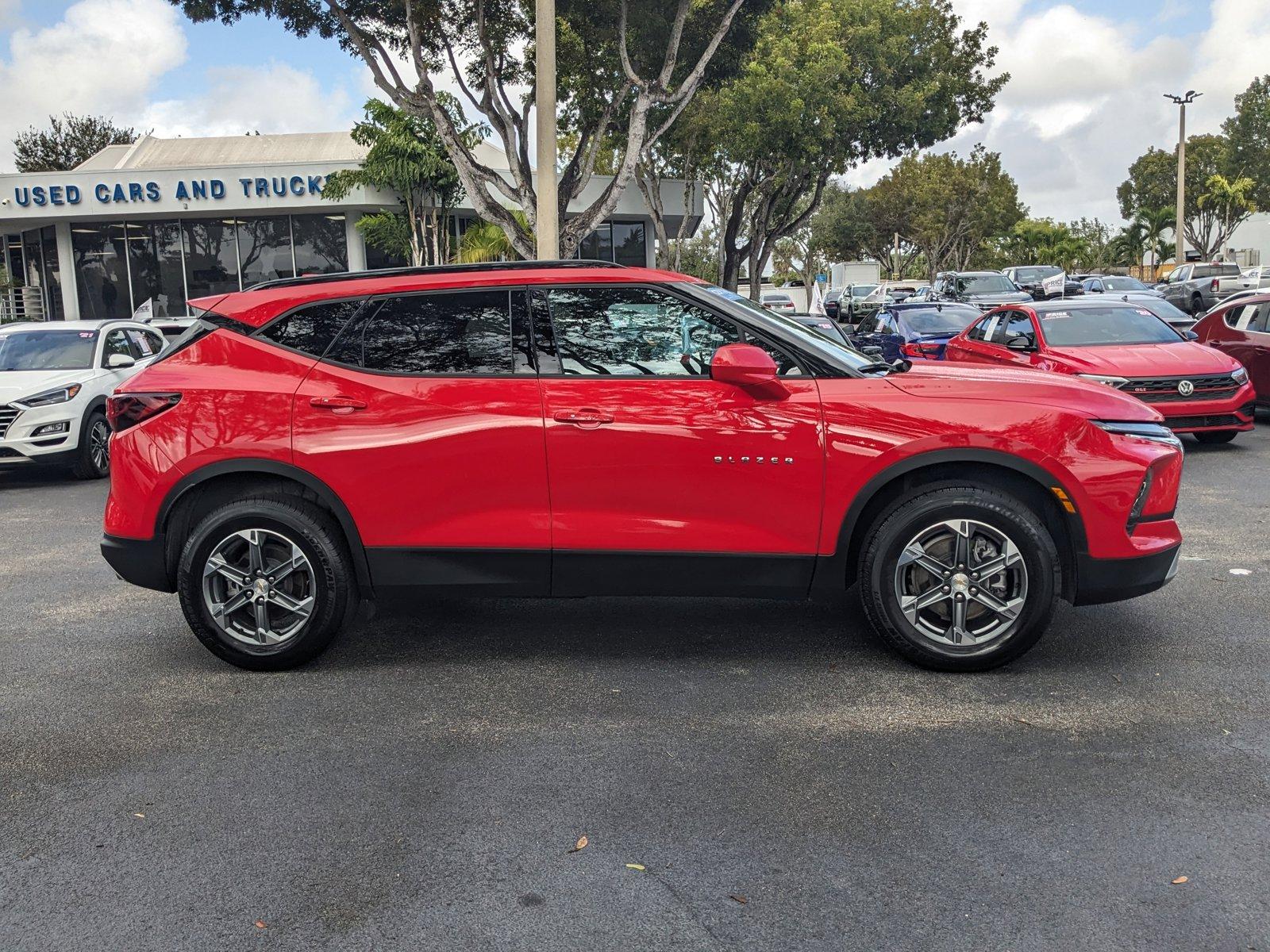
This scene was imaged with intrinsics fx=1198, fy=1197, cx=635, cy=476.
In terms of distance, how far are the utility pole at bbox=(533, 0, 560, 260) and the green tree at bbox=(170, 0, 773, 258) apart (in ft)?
12.1

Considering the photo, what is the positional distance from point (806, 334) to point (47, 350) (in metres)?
10.1

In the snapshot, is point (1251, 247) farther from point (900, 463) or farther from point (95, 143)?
point (900, 463)

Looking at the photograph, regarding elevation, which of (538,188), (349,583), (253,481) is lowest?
(349,583)

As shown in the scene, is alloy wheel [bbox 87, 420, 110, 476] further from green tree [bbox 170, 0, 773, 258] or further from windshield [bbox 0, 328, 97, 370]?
green tree [bbox 170, 0, 773, 258]

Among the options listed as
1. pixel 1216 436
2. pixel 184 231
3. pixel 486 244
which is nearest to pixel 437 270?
pixel 1216 436

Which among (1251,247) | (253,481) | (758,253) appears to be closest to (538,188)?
(253,481)

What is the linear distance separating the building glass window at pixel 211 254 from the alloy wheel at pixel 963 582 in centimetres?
2900

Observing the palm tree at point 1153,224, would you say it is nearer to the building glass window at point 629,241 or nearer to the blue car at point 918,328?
the building glass window at point 629,241

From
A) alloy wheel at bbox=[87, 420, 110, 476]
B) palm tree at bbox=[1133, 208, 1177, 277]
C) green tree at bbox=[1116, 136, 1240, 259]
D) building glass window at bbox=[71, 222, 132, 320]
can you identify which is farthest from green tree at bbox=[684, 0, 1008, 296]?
palm tree at bbox=[1133, 208, 1177, 277]

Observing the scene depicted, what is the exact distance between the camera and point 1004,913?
10.2ft

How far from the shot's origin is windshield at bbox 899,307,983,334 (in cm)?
1831

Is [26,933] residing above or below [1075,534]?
below

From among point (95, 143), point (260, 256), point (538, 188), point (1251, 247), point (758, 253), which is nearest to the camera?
point (538, 188)

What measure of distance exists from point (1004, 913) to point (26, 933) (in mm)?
2546
